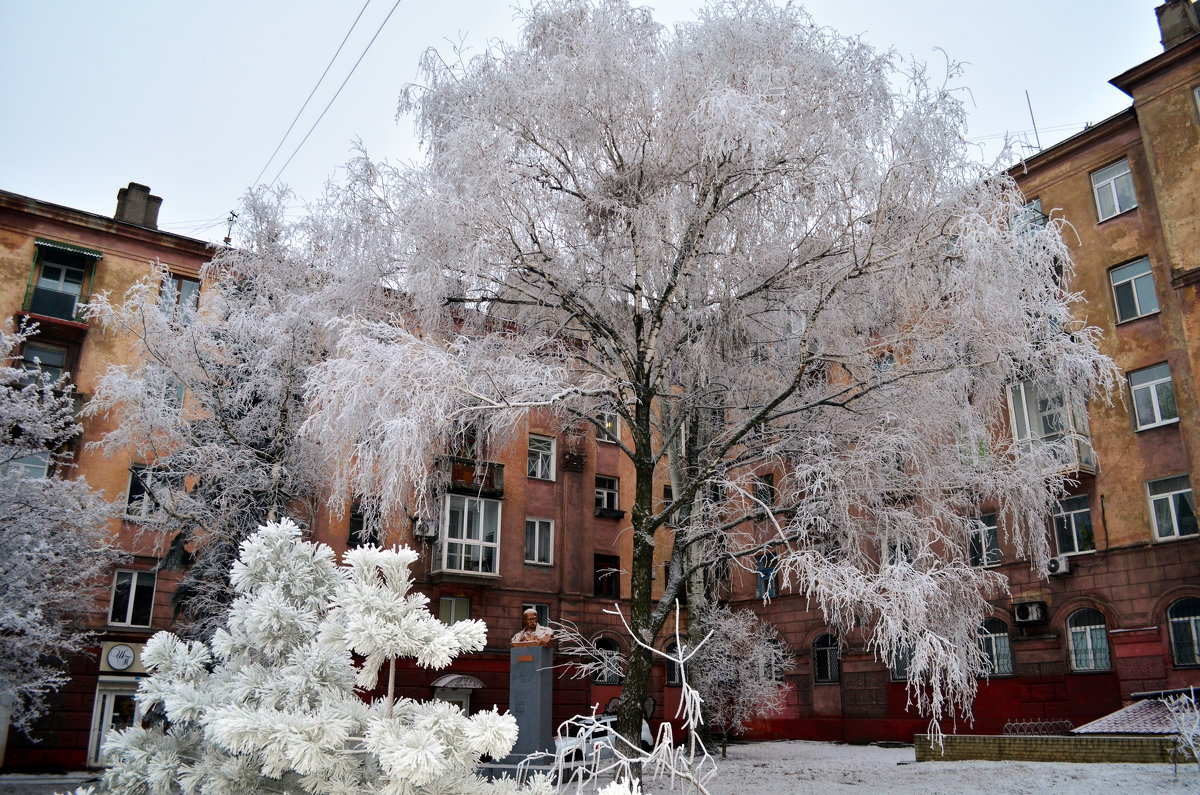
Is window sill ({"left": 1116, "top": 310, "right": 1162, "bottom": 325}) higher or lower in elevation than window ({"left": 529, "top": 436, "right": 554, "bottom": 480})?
higher

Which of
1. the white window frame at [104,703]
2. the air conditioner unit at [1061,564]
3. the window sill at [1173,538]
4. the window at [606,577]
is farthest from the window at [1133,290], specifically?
the white window frame at [104,703]

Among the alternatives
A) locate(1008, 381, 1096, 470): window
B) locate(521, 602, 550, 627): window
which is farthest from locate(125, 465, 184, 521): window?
locate(1008, 381, 1096, 470): window

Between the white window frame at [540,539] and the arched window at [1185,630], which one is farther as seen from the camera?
the white window frame at [540,539]

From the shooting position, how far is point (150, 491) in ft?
62.2

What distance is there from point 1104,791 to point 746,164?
9.16 meters

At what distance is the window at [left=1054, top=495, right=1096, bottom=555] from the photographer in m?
22.7

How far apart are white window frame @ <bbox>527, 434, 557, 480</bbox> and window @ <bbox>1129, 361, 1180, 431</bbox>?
16915 millimetres

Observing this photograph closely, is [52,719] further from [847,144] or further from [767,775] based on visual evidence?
[847,144]

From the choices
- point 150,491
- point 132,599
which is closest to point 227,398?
point 150,491

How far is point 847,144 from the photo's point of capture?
1237 centimetres

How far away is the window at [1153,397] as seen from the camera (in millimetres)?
21906

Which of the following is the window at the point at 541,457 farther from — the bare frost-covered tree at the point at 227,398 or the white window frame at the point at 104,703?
the white window frame at the point at 104,703

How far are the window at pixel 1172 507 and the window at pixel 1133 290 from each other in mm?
4215

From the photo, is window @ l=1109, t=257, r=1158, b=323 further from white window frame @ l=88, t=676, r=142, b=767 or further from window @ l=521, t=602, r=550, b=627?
white window frame @ l=88, t=676, r=142, b=767
